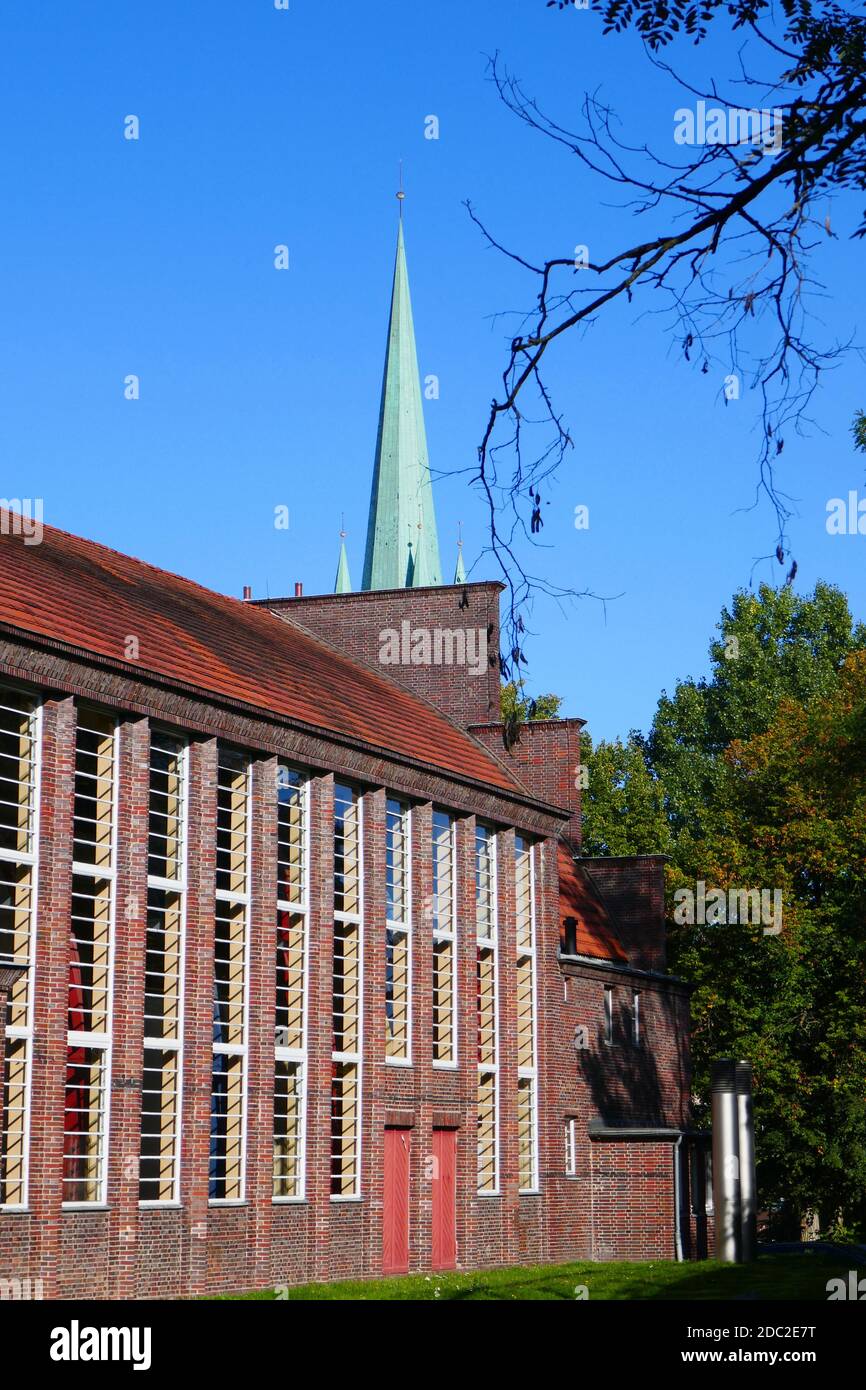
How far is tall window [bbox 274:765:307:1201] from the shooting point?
2792 centimetres

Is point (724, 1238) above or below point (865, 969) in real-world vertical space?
below

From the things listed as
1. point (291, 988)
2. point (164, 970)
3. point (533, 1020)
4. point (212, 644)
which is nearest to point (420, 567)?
point (533, 1020)

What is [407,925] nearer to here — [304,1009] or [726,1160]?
[304,1009]

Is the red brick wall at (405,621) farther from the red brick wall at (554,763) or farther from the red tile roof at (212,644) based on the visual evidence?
the red brick wall at (554,763)

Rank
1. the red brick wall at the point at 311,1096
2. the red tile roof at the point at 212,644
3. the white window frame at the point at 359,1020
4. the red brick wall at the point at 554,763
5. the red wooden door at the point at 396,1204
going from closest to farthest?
the red brick wall at the point at 311,1096 < the red tile roof at the point at 212,644 < the white window frame at the point at 359,1020 < the red wooden door at the point at 396,1204 < the red brick wall at the point at 554,763

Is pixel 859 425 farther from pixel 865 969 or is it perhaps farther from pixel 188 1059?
pixel 865 969

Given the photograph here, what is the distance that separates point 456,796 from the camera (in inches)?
1305

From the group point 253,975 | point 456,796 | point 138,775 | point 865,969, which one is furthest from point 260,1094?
point 865,969

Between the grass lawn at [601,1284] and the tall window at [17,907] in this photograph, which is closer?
the tall window at [17,907]

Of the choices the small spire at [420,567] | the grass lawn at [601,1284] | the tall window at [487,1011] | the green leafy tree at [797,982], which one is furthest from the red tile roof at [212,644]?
the small spire at [420,567]

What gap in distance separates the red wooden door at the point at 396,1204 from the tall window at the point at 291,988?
8.86 feet

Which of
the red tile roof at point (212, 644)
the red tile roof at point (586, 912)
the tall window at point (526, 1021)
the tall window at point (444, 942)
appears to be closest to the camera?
the red tile roof at point (212, 644)

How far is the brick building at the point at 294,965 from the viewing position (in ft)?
76.0

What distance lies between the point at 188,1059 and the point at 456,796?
9.25 m
